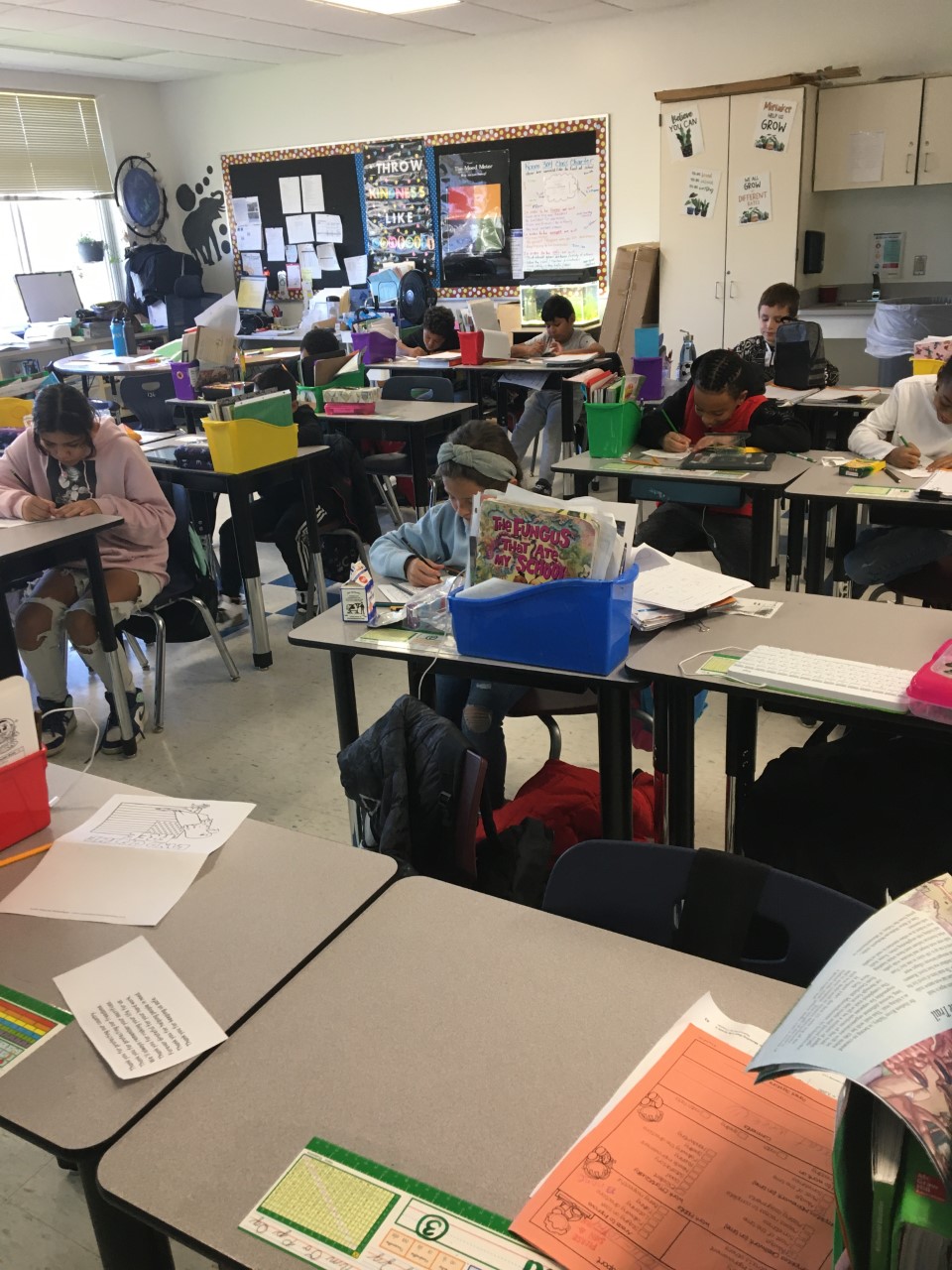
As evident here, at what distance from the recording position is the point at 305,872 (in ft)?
4.35

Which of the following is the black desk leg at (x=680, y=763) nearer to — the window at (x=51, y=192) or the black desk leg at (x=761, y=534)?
the black desk leg at (x=761, y=534)

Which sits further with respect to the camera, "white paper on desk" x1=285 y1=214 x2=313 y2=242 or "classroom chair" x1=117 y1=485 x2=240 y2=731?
"white paper on desk" x1=285 y1=214 x2=313 y2=242

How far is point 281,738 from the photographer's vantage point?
3250 millimetres

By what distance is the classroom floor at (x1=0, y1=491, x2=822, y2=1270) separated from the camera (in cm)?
285

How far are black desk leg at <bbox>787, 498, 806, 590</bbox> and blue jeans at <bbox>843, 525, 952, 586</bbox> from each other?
564mm

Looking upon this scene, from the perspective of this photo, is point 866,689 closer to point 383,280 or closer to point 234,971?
point 234,971

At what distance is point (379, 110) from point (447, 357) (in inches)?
120

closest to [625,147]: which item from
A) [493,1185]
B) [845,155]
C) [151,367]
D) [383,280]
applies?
[845,155]

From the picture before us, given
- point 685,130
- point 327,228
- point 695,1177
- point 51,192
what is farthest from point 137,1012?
point 51,192

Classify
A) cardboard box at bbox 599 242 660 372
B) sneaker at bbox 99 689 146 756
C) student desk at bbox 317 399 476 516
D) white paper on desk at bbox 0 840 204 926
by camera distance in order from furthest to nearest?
cardboard box at bbox 599 242 660 372
student desk at bbox 317 399 476 516
sneaker at bbox 99 689 146 756
white paper on desk at bbox 0 840 204 926

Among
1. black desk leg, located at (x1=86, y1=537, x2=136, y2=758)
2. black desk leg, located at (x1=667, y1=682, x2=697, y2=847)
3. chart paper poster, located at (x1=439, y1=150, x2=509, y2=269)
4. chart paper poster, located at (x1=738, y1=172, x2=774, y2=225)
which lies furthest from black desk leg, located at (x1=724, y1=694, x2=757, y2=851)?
chart paper poster, located at (x1=439, y1=150, x2=509, y2=269)

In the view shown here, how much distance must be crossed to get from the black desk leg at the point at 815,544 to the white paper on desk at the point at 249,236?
7110mm

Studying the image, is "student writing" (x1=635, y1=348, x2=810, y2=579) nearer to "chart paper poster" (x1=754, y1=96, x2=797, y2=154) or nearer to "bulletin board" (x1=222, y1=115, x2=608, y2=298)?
"chart paper poster" (x1=754, y1=96, x2=797, y2=154)

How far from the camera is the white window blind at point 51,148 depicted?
8.06 metres
